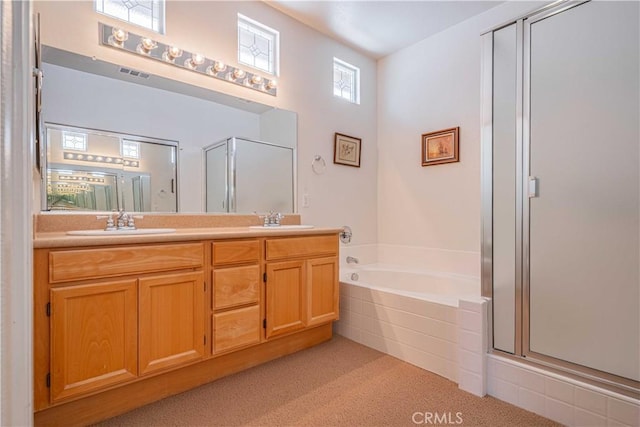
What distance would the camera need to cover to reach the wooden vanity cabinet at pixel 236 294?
1779 millimetres

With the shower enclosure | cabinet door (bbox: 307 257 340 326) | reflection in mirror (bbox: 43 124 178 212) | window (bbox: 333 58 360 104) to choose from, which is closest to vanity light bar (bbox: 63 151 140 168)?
reflection in mirror (bbox: 43 124 178 212)

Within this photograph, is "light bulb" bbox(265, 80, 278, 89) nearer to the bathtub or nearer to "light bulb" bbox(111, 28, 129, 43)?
"light bulb" bbox(111, 28, 129, 43)

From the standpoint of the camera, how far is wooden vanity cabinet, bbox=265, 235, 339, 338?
79.7 inches

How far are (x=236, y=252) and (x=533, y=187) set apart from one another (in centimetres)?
160

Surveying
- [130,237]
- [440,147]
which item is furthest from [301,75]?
[130,237]

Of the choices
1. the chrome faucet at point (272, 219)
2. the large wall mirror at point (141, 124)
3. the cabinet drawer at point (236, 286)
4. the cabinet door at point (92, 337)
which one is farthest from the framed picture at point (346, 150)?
the cabinet door at point (92, 337)

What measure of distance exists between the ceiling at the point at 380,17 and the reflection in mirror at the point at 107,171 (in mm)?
1607

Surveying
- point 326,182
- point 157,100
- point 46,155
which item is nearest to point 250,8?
point 157,100

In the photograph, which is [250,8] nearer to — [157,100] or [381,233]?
[157,100]

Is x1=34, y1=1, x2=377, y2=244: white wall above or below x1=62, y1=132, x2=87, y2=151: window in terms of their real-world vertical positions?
above

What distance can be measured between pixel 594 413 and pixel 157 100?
2880mm

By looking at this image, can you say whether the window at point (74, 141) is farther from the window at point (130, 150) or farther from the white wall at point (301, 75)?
the white wall at point (301, 75)

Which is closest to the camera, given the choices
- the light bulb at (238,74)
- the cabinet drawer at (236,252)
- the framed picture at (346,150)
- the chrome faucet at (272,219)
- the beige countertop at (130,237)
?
the beige countertop at (130,237)

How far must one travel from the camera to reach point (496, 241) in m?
1.81
